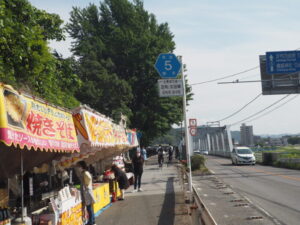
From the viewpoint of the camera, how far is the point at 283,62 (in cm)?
2359

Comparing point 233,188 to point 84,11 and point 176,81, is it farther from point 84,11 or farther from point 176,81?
point 84,11

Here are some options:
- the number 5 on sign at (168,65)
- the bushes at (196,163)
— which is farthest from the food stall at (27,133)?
the bushes at (196,163)

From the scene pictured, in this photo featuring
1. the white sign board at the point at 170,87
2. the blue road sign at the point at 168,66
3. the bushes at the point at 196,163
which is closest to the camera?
the white sign board at the point at 170,87

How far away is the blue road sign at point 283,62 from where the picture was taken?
76.9 feet

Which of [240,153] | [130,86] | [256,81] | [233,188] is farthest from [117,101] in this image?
[233,188]

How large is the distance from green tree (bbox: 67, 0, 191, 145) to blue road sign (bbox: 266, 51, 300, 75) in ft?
50.6

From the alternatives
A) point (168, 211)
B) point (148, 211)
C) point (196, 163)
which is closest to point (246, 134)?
point (196, 163)

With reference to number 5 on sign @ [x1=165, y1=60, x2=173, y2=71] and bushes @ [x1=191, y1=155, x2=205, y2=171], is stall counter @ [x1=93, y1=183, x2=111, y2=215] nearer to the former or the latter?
number 5 on sign @ [x1=165, y1=60, x2=173, y2=71]

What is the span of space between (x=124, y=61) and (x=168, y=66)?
2827 centimetres

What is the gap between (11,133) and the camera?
16.4 feet

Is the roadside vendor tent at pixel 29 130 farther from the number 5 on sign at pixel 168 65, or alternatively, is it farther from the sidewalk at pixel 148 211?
the number 5 on sign at pixel 168 65

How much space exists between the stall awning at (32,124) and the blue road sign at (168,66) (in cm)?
477

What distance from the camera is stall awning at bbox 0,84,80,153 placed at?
502 centimetres

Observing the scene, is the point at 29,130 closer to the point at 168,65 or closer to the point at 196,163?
the point at 168,65
